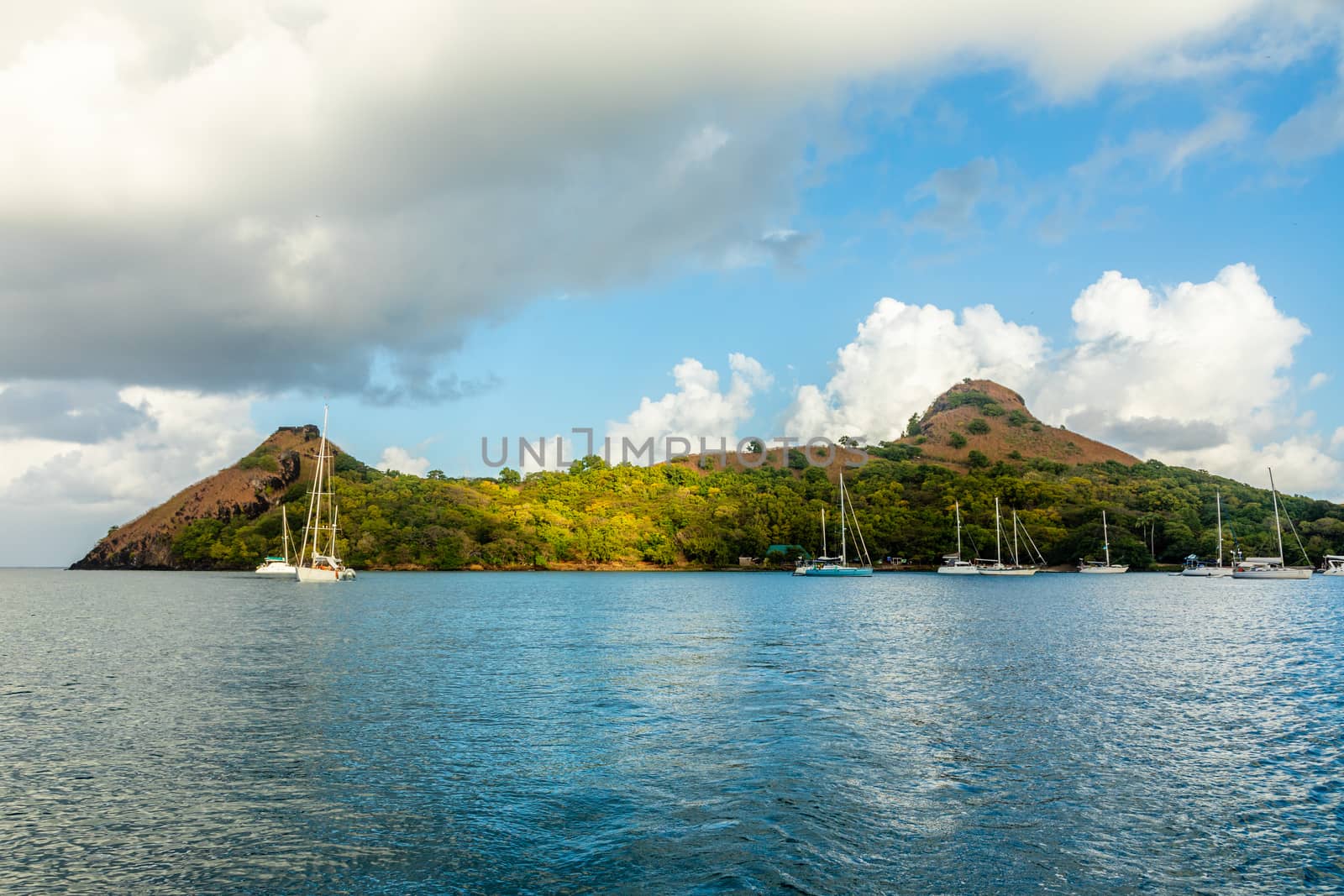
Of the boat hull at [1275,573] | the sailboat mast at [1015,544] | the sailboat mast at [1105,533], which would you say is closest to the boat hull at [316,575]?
the sailboat mast at [1015,544]

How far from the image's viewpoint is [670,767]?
66.4ft

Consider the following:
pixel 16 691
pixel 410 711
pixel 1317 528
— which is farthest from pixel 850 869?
pixel 1317 528

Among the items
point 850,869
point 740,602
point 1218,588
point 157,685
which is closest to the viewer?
point 850,869

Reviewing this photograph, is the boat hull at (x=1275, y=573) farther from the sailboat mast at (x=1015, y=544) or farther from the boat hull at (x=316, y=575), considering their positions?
the boat hull at (x=316, y=575)

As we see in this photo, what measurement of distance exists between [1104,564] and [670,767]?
18479 cm

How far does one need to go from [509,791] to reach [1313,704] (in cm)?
2903

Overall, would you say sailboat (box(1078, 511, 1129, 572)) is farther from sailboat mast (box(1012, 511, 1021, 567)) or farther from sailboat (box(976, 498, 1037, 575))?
sailboat mast (box(1012, 511, 1021, 567))

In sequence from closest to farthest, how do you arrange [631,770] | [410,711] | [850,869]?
[850,869] → [631,770] → [410,711]

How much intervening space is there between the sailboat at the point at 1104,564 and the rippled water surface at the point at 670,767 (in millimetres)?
140701

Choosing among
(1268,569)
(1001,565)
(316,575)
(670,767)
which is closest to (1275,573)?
(1268,569)

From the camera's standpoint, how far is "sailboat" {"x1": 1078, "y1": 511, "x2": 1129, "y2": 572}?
175 metres

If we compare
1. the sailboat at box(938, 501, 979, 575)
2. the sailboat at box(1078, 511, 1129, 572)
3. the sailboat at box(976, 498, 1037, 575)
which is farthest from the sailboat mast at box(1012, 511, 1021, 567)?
the sailboat at box(1078, 511, 1129, 572)

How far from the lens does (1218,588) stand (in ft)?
384

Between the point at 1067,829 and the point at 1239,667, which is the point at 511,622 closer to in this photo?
the point at 1239,667
